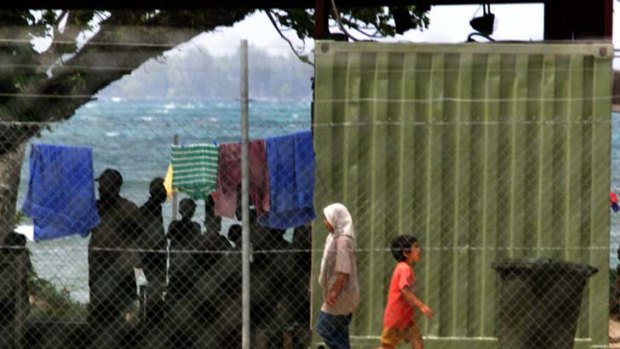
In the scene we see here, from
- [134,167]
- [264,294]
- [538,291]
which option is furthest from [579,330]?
[134,167]

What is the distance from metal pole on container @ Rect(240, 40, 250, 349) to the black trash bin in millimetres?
1755

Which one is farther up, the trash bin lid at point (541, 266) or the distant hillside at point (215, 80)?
the distant hillside at point (215, 80)

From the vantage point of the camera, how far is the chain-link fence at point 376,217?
12492mm

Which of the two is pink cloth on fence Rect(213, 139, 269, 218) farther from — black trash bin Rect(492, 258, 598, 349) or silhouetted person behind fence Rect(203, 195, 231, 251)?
black trash bin Rect(492, 258, 598, 349)

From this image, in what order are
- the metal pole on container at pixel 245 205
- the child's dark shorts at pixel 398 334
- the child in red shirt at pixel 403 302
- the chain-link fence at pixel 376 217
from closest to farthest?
the metal pole on container at pixel 245 205
the child in red shirt at pixel 403 302
the child's dark shorts at pixel 398 334
the chain-link fence at pixel 376 217

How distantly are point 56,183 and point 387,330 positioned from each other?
247 centimetres

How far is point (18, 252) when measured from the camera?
12.5 m

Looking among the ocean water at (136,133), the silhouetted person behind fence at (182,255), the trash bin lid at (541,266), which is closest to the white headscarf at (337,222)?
the ocean water at (136,133)

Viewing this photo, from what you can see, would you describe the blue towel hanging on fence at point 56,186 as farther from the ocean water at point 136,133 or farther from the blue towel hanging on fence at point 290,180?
the blue towel hanging on fence at point 290,180

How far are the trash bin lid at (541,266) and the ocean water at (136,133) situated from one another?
2.89 ft

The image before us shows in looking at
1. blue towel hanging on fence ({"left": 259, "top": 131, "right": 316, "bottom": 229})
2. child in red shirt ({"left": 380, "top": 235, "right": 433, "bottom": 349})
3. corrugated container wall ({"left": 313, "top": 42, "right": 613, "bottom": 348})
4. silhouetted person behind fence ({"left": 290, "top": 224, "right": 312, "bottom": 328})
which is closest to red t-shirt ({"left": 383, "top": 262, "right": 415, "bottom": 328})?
child in red shirt ({"left": 380, "top": 235, "right": 433, "bottom": 349})

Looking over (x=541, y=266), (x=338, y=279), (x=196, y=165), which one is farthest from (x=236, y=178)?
(x=541, y=266)

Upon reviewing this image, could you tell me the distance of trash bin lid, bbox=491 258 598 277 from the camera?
1239cm

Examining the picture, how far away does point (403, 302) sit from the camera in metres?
12.3
